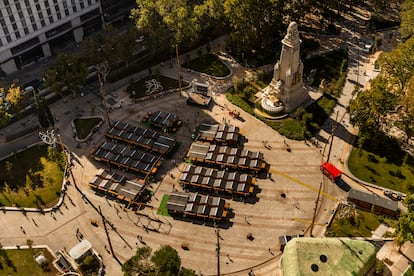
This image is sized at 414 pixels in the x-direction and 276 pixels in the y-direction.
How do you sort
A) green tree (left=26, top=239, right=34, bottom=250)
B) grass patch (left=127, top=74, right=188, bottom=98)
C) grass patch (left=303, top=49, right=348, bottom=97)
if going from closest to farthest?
1. green tree (left=26, top=239, right=34, bottom=250)
2. grass patch (left=303, top=49, right=348, bottom=97)
3. grass patch (left=127, top=74, right=188, bottom=98)

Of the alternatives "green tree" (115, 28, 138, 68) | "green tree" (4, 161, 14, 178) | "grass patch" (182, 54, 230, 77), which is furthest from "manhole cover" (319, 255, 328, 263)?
"green tree" (115, 28, 138, 68)

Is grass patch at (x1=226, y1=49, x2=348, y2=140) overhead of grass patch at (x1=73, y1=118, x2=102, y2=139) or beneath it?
overhead

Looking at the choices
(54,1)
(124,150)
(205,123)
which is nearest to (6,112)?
(124,150)

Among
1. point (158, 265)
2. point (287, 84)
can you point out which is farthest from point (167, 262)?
point (287, 84)

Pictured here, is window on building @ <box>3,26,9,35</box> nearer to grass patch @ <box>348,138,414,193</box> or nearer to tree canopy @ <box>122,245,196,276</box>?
tree canopy @ <box>122,245,196,276</box>

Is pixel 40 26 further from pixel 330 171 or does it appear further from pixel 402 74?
pixel 402 74

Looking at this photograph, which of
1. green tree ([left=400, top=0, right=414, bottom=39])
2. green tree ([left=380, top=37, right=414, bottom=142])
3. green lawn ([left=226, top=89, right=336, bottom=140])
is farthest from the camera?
green tree ([left=400, top=0, right=414, bottom=39])
